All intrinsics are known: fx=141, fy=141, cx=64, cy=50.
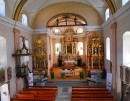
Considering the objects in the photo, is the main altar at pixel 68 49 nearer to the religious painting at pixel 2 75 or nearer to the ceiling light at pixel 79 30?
the ceiling light at pixel 79 30

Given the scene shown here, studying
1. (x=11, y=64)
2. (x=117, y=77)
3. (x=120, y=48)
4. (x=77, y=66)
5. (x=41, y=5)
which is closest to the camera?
(x=120, y=48)

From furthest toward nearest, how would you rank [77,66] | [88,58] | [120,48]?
[77,66], [88,58], [120,48]

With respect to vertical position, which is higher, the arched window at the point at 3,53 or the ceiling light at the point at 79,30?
the ceiling light at the point at 79,30

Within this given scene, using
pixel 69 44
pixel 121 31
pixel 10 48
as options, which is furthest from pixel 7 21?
pixel 69 44

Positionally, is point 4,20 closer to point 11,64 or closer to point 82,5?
point 11,64

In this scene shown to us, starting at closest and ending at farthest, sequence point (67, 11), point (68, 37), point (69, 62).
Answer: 1. point (67, 11)
2. point (69, 62)
3. point (68, 37)

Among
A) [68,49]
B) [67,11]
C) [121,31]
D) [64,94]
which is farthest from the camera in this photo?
[68,49]

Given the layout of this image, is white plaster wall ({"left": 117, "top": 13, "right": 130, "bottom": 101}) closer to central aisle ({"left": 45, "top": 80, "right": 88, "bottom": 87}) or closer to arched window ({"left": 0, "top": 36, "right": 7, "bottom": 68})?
central aisle ({"left": 45, "top": 80, "right": 88, "bottom": 87})

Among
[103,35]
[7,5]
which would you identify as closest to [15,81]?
[7,5]

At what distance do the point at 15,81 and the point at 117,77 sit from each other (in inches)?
301

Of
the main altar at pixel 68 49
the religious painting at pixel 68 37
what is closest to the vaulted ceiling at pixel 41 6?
the religious painting at pixel 68 37

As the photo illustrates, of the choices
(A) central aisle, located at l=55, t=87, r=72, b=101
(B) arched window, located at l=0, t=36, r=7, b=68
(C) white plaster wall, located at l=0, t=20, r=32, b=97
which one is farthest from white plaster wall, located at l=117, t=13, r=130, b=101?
(B) arched window, located at l=0, t=36, r=7, b=68

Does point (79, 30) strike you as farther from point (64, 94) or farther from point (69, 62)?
point (64, 94)

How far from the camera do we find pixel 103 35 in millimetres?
14672
